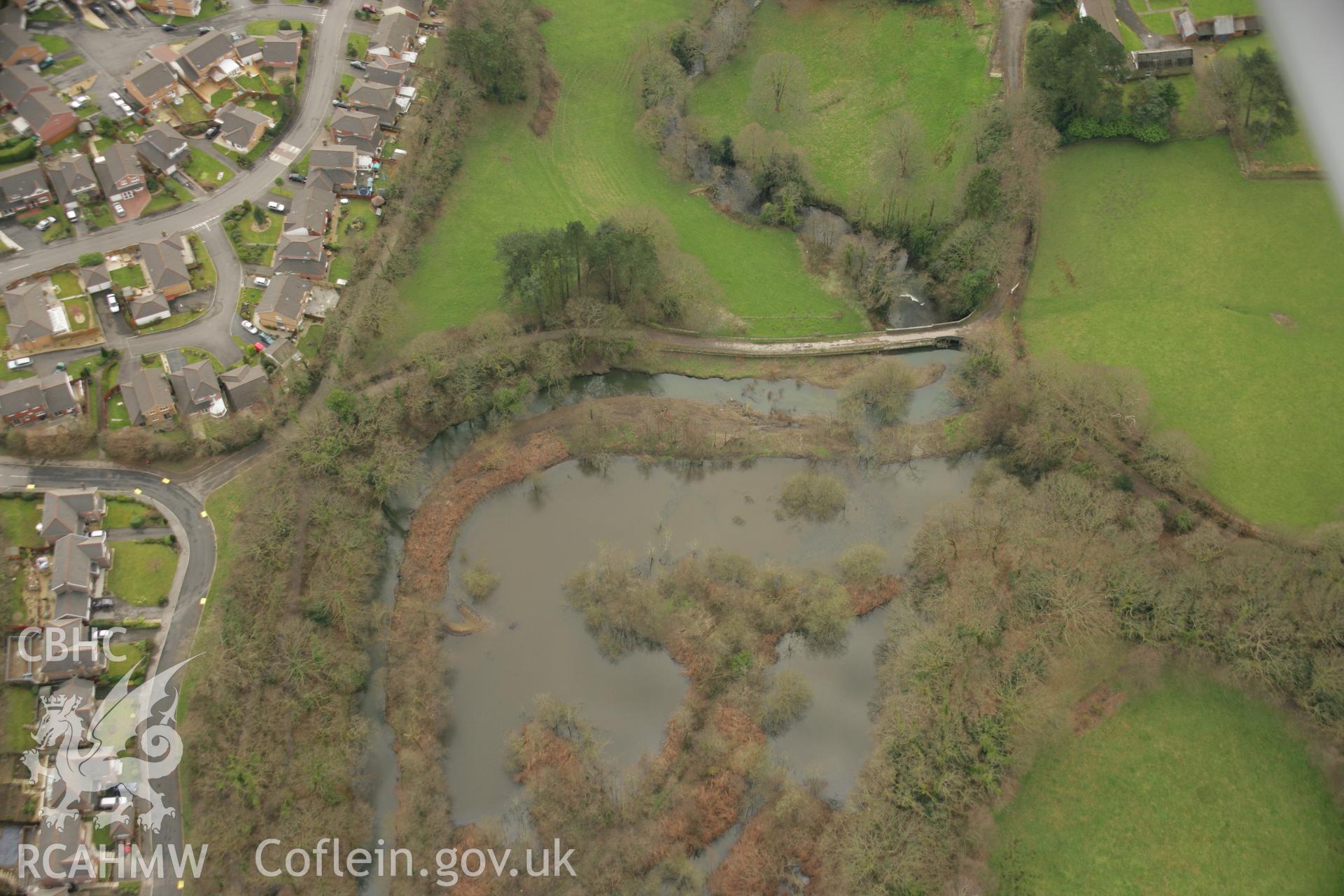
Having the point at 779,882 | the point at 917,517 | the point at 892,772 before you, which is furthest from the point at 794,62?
the point at 779,882

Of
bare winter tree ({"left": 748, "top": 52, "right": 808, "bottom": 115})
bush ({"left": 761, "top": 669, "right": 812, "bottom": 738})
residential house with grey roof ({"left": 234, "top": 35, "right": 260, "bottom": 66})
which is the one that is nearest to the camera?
bush ({"left": 761, "top": 669, "right": 812, "bottom": 738})

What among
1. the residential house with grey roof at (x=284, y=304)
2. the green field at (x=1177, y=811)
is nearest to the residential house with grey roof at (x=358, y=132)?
the residential house with grey roof at (x=284, y=304)

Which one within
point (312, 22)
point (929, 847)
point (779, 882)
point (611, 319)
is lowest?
point (779, 882)

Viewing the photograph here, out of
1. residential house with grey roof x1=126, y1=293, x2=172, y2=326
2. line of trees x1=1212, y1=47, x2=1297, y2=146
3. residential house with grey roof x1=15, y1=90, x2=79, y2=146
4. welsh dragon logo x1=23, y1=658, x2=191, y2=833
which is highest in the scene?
line of trees x1=1212, y1=47, x2=1297, y2=146

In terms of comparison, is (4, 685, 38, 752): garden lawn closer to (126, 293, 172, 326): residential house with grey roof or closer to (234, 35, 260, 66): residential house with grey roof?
(126, 293, 172, 326): residential house with grey roof

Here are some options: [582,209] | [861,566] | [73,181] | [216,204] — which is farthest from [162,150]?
[861,566]

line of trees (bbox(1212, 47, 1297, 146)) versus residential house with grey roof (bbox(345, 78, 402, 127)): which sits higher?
line of trees (bbox(1212, 47, 1297, 146))

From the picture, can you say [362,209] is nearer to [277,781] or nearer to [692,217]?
[692,217]

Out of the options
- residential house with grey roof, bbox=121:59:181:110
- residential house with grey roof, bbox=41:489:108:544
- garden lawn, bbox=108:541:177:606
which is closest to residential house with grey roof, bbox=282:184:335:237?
residential house with grey roof, bbox=121:59:181:110
